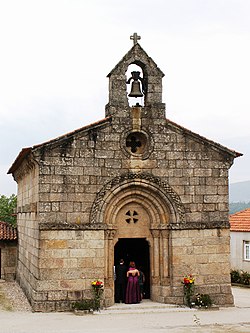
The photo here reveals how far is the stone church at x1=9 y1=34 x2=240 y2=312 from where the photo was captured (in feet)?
44.8

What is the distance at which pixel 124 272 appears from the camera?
14.9m

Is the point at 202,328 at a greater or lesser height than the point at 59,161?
lesser

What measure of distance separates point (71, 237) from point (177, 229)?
10.4 feet

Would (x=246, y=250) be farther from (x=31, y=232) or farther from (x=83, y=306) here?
(x=83, y=306)

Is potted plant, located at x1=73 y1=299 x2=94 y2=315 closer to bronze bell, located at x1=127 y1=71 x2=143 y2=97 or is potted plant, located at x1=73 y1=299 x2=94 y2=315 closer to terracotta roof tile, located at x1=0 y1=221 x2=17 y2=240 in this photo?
bronze bell, located at x1=127 y1=71 x2=143 y2=97

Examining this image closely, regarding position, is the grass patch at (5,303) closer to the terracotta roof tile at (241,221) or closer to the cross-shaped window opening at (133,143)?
the cross-shaped window opening at (133,143)

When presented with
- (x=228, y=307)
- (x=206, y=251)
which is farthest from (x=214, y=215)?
(x=228, y=307)

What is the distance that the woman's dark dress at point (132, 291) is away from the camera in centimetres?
1434

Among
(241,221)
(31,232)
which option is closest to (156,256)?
(31,232)

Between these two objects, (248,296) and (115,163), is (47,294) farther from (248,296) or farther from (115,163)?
(248,296)

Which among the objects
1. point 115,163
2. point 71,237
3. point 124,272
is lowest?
point 124,272

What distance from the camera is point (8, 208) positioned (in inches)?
1682

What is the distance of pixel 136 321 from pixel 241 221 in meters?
13.7

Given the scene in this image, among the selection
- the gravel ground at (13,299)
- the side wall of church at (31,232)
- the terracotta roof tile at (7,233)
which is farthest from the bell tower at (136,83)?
the terracotta roof tile at (7,233)
